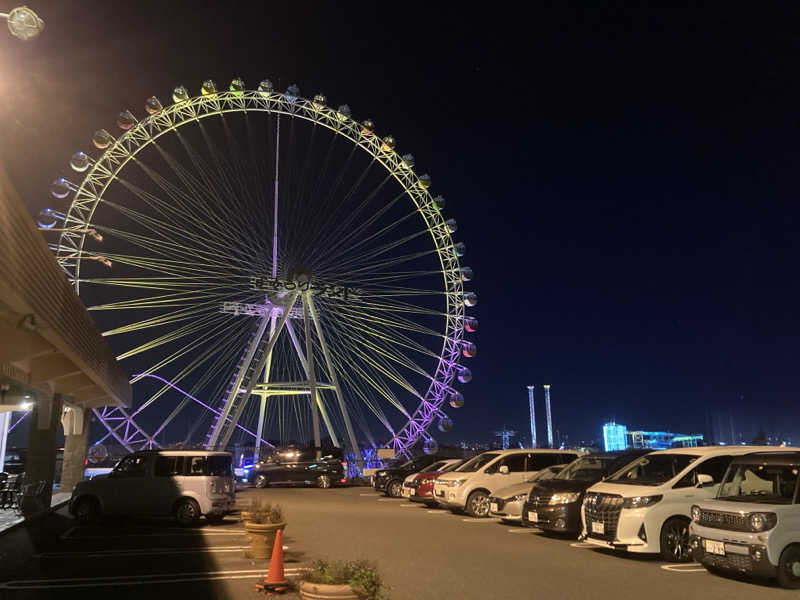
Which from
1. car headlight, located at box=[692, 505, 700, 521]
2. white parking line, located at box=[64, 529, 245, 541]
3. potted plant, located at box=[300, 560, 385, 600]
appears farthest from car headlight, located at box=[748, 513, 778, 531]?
white parking line, located at box=[64, 529, 245, 541]

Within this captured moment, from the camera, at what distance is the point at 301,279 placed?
A: 102 ft

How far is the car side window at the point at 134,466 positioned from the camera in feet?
50.2

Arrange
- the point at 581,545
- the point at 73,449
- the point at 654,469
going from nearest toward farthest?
the point at 654,469 < the point at 581,545 < the point at 73,449

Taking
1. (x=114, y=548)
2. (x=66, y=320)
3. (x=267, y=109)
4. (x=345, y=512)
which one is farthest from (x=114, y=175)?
(x=114, y=548)

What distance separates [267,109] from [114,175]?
24.3 ft

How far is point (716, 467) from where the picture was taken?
1121 centimetres

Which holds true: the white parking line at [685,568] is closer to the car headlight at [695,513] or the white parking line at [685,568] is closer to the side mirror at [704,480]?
the car headlight at [695,513]

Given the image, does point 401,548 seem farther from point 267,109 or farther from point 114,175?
point 267,109

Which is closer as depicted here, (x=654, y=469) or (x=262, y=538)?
(x=262, y=538)

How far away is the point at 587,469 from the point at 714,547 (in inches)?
214

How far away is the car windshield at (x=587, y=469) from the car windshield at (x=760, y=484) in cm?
403

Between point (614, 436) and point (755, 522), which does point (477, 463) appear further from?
point (614, 436)

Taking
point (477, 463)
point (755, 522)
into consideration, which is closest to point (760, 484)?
point (755, 522)

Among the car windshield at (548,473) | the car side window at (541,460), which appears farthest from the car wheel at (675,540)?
the car side window at (541,460)
